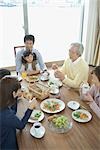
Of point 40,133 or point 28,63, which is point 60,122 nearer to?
point 40,133

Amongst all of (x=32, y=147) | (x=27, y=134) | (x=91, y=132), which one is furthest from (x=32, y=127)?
(x=91, y=132)

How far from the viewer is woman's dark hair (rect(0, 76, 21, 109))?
148cm

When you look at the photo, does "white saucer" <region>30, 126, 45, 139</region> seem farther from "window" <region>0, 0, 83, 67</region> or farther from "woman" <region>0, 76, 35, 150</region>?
"window" <region>0, 0, 83, 67</region>

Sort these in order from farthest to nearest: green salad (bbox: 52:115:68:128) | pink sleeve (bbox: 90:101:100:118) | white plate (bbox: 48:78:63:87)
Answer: white plate (bbox: 48:78:63:87)
pink sleeve (bbox: 90:101:100:118)
green salad (bbox: 52:115:68:128)

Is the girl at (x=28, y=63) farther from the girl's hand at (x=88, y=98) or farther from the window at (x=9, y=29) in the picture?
the window at (x=9, y=29)

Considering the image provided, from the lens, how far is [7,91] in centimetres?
149

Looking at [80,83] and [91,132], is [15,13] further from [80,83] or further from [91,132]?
[91,132]

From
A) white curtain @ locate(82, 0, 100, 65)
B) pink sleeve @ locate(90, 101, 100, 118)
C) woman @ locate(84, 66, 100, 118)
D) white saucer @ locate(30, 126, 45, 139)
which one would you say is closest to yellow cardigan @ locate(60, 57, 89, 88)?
woman @ locate(84, 66, 100, 118)

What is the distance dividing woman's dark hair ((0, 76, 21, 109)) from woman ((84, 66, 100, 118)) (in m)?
0.73

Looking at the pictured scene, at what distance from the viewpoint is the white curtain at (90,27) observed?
3955 mm

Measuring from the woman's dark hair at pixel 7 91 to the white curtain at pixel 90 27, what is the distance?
2973 mm

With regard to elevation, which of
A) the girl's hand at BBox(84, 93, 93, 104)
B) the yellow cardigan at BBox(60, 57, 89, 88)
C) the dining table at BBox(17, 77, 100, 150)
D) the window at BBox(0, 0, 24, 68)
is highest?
the window at BBox(0, 0, 24, 68)

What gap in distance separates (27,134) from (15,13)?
9.83 feet

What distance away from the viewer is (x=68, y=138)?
4.96 ft
